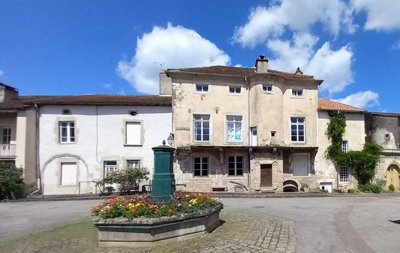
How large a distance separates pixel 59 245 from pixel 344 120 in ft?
75.9

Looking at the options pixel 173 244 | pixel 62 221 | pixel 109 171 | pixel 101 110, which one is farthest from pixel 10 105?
pixel 173 244

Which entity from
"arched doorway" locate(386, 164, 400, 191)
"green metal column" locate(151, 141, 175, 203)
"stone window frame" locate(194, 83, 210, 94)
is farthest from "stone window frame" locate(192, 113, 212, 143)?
"green metal column" locate(151, 141, 175, 203)

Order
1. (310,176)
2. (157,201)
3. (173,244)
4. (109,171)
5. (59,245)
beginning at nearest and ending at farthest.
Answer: (173,244)
(59,245)
(157,201)
(109,171)
(310,176)

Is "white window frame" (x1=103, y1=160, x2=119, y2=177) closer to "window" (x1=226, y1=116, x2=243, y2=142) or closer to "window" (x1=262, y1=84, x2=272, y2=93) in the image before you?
"window" (x1=226, y1=116, x2=243, y2=142)

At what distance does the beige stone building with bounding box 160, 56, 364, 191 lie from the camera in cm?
2412

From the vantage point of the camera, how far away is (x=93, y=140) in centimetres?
2355

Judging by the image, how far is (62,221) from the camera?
11.6 metres

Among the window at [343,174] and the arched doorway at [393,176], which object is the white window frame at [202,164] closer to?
the window at [343,174]

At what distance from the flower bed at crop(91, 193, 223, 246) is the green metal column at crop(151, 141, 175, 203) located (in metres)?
0.59

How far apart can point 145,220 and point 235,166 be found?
17965mm

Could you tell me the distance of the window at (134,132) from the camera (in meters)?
24.0

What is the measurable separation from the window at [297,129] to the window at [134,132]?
11.5m

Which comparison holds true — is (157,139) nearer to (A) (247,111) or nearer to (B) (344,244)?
(A) (247,111)

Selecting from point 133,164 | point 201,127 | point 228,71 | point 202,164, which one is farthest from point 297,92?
point 133,164
